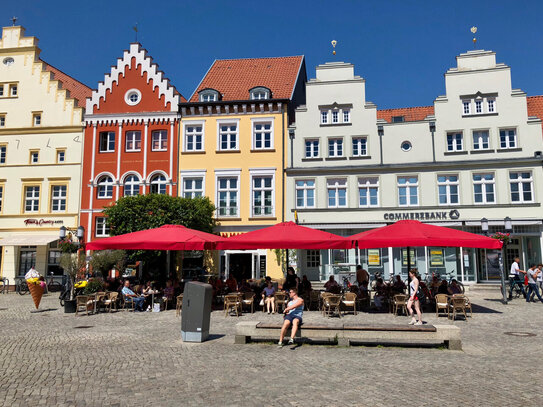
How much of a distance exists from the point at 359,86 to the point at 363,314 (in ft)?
55.9

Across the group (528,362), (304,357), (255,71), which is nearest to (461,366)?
(528,362)

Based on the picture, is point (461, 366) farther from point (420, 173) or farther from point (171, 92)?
point (171, 92)

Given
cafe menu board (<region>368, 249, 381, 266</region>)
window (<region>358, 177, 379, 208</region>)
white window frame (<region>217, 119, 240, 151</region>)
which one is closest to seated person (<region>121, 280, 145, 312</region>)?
white window frame (<region>217, 119, 240, 151</region>)

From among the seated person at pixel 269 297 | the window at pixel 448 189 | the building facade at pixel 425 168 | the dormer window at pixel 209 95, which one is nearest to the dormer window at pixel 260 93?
the dormer window at pixel 209 95

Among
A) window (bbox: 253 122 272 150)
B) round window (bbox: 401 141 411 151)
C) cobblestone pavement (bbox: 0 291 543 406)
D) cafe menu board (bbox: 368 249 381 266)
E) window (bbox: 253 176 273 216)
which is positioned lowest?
cobblestone pavement (bbox: 0 291 543 406)

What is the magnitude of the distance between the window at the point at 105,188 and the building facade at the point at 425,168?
451 inches

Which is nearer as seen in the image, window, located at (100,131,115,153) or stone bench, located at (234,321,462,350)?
stone bench, located at (234,321,462,350)

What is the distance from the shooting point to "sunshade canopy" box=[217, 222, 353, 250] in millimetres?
15047

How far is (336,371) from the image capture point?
7.88m

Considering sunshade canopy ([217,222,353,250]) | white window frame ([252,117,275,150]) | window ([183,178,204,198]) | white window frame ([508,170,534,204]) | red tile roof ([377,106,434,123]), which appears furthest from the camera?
red tile roof ([377,106,434,123])

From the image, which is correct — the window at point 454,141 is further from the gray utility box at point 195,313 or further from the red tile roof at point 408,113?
the gray utility box at point 195,313

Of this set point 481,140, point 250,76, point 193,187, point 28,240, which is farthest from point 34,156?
point 481,140

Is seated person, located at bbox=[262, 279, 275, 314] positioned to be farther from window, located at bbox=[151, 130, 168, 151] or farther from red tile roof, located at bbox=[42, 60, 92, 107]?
red tile roof, located at bbox=[42, 60, 92, 107]

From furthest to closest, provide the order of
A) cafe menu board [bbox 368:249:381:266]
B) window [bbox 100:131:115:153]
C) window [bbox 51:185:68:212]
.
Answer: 1. window [bbox 100:131:115:153]
2. window [bbox 51:185:68:212]
3. cafe menu board [bbox 368:249:381:266]
